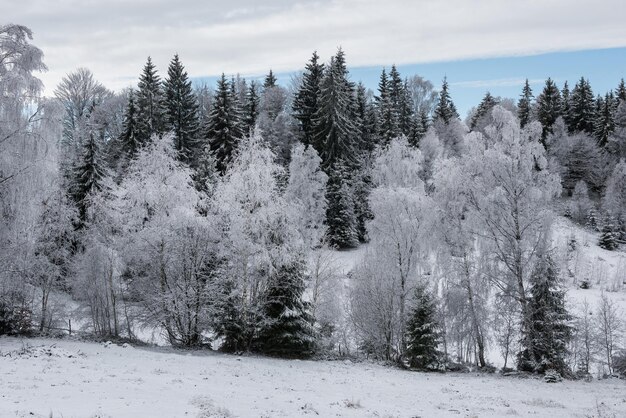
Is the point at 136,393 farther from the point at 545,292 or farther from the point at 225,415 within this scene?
the point at 545,292

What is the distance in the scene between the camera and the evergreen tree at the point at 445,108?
77.2 meters

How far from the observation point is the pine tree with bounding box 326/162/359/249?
4725cm

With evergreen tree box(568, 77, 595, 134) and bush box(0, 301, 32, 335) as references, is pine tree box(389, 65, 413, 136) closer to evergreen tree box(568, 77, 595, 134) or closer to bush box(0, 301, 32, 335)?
evergreen tree box(568, 77, 595, 134)

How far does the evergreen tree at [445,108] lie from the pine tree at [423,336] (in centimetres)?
5529

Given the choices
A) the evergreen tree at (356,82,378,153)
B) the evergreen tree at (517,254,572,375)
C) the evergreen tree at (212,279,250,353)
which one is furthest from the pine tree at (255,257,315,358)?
the evergreen tree at (356,82,378,153)

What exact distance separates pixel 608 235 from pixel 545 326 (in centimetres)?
4212

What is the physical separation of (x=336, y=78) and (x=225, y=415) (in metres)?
46.6

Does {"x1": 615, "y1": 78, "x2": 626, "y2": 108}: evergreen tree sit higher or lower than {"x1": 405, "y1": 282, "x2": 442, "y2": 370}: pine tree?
higher

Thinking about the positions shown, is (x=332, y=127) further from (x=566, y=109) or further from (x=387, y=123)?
(x=566, y=109)

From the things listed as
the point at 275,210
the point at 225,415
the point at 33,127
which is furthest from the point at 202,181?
the point at 225,415

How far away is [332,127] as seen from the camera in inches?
2003

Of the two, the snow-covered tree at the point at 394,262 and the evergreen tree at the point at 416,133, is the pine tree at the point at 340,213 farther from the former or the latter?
the snow-covered tree at the point at 394,262

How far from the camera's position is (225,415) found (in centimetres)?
1044

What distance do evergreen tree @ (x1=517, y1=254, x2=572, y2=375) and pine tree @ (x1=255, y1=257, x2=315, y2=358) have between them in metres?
10.6
